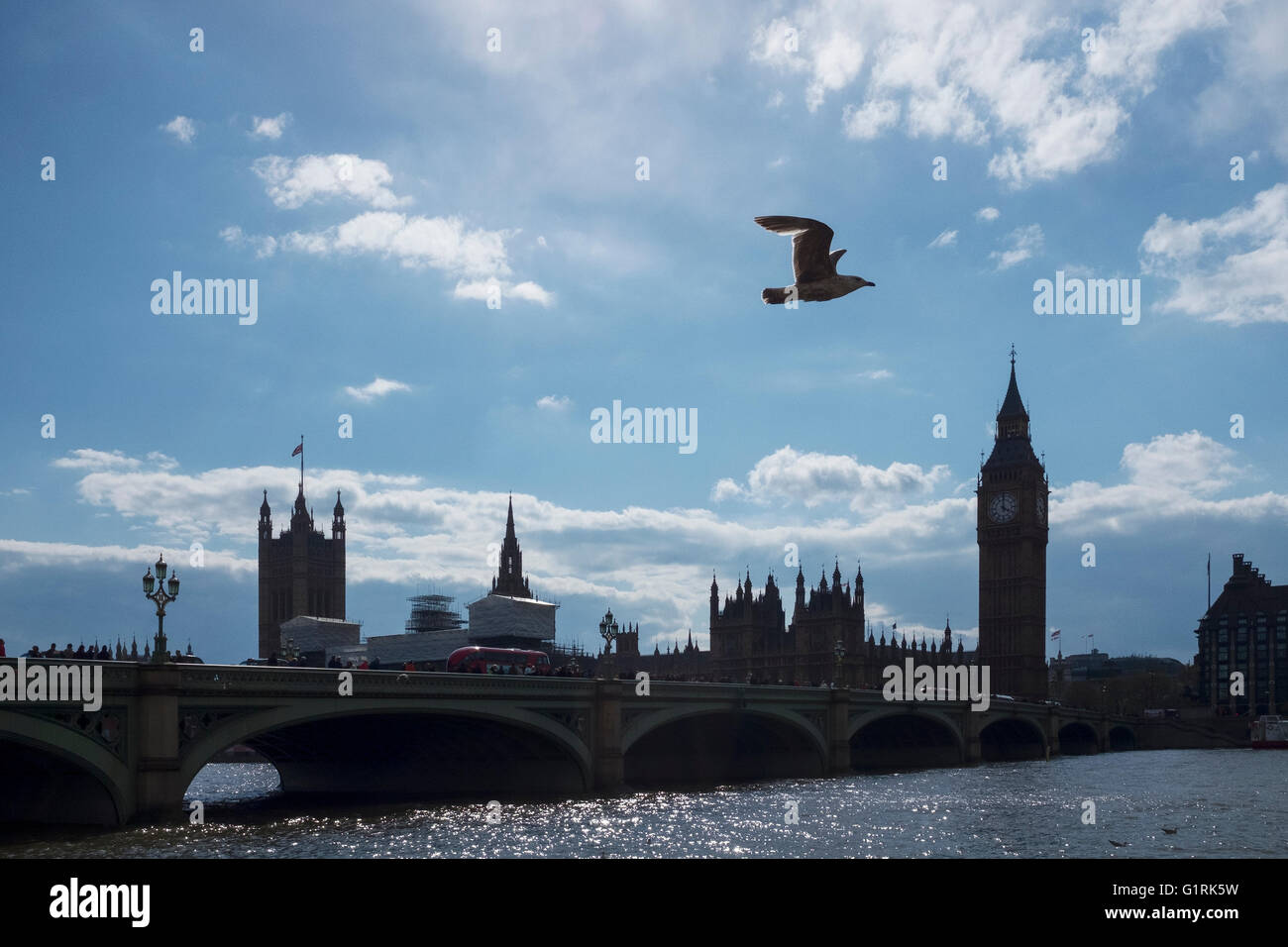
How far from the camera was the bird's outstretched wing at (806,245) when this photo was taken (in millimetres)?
16469

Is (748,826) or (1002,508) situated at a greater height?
(1002,508)

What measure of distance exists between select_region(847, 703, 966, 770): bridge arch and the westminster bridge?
16 centimetres

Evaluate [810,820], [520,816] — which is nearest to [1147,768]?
[810,820]

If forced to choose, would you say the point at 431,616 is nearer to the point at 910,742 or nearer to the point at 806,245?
the point at 910,742

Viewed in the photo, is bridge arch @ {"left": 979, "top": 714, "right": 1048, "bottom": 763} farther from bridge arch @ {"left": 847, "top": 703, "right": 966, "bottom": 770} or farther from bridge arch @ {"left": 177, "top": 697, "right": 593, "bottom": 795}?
bridge arch @ {"left": 177, "top": 697, "right": 593, "bottom": 795}

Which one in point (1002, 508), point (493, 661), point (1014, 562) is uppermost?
point (1002, 508)

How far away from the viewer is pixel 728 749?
72.6 m

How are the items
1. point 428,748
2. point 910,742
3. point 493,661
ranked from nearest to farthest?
1. point 428,748
2. point 493,661
3. point 910,742

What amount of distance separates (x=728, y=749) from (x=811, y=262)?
193 feet

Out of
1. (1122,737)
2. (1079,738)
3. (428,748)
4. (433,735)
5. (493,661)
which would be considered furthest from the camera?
(1122,737)

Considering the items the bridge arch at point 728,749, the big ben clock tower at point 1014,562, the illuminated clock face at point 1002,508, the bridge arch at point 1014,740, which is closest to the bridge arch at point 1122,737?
the big ben clock tower at point 1014,562

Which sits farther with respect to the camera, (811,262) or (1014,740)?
(1014,740)

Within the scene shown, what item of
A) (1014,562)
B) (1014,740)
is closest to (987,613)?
(1014,562)
